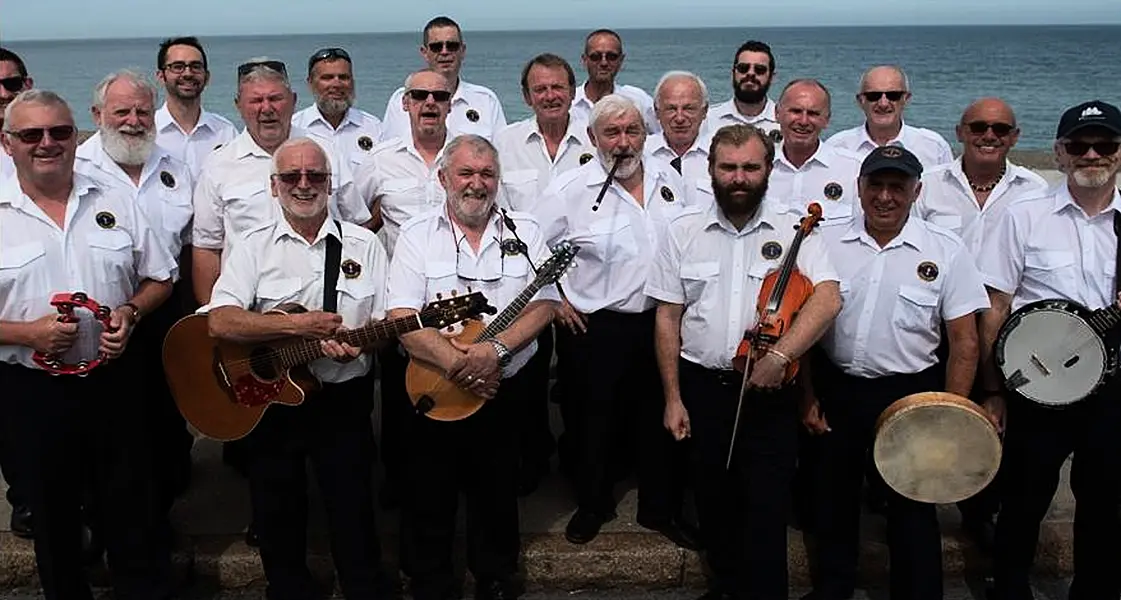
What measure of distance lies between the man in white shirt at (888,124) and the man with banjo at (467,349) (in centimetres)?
248

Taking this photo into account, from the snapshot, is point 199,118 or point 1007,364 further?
point 199,118

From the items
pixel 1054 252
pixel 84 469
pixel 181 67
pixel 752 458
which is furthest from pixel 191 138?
pixel 1054 252

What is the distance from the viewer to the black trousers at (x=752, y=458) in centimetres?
449

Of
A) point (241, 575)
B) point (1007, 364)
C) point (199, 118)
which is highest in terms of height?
point (199, 118)

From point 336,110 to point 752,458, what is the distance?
3571mm

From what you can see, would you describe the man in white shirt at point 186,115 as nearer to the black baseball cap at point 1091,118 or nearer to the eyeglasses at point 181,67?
the eyeglasses at point 181,67

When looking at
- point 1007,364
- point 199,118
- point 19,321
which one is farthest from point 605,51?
point 19,321

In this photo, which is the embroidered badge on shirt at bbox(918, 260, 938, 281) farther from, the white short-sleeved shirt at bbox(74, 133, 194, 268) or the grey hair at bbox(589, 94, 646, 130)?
the white short-sleeved shirt at bbox(74, 133, 194, 268)

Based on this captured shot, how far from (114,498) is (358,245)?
1534mm

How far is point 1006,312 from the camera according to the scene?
15.3ft

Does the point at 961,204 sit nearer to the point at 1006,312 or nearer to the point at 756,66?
the point at 1006,312

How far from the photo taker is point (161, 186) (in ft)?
17.3

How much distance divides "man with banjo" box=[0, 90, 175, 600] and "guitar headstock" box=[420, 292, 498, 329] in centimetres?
125

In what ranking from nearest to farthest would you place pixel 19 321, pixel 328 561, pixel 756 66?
pixel 19 321, pixel 328 561, pixel 756 66
